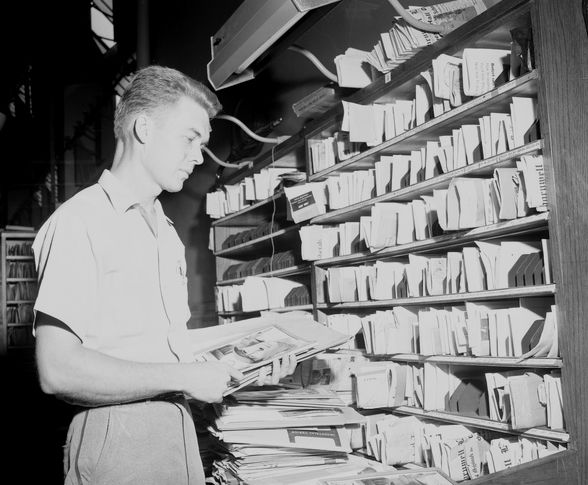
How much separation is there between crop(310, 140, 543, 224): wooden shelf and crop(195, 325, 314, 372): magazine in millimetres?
937

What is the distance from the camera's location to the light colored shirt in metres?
1.64

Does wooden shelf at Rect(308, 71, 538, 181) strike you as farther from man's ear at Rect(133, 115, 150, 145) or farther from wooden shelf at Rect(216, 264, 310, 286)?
man's ear at Rect(133, 115, 150, 145)

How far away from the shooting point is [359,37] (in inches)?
160

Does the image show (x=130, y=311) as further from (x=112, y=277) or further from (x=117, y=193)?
(x=117, y=193)

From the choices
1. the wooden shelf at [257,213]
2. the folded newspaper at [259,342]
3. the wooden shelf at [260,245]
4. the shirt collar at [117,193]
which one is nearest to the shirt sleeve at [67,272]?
the shirt collar at [117,193]

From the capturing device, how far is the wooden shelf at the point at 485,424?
2.14 m

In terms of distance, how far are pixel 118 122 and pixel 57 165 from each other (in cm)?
1097

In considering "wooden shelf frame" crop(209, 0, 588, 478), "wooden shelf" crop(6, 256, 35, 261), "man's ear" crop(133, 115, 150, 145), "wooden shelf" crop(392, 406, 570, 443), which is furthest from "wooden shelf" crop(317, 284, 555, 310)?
"wooden shelf" crop(6, 256, 35, 261)

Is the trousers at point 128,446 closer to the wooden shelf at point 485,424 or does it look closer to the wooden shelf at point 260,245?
the wooden shelf at point 485,424

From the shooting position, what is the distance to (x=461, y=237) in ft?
8.34

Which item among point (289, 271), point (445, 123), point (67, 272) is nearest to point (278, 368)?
point (67, 272)

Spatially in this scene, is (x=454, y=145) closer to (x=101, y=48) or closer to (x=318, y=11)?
(x=318, y=11)

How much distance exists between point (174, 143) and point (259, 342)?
0.69 metres

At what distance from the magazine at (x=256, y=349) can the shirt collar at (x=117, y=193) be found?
0.52 metres
